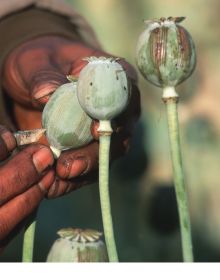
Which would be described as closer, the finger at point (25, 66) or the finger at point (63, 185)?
the finger at point (63, 185)

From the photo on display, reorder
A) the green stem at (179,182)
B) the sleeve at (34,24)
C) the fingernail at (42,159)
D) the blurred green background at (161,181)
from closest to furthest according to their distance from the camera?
the green stem at (179,182), the fingernail at (42,159), the sleeve at (34,24), the blurred green background at (161,181)

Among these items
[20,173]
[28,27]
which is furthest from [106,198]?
[28,27]

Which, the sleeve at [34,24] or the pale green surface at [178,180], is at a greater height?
the sleeve at [34,24]

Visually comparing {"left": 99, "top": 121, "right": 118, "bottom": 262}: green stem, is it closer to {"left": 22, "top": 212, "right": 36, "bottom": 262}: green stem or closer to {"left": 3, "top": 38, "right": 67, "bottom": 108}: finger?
{"left": 22, "top": 212, "right": 36, "bottom": 262}: green stem

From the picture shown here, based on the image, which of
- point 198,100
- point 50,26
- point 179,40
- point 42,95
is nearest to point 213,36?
point 198,100

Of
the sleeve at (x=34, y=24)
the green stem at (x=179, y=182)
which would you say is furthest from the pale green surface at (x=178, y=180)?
the sleeve at (x=34, y=24)

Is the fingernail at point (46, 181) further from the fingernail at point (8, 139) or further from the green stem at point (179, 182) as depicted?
the green stem at point (179, 182)

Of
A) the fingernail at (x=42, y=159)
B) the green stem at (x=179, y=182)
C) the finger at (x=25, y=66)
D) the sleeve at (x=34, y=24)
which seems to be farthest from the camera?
the sleeve at (x=34, y=24)
